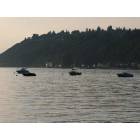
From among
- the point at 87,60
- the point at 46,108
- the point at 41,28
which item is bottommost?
the point at 46,108

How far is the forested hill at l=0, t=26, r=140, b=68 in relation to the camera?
37.6 ft

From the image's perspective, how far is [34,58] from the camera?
38.2 ft

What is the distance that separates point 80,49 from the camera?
1185 cm

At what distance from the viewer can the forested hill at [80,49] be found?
11453mm
